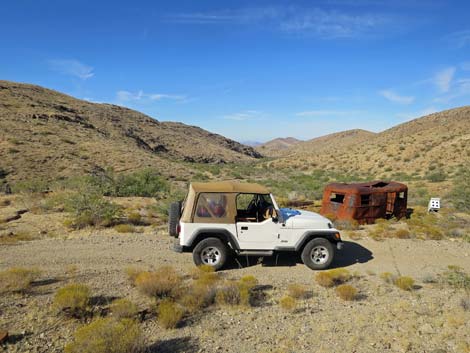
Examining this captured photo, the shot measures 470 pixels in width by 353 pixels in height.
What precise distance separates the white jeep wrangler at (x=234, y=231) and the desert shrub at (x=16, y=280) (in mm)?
2794

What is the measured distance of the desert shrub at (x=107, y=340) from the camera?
13.8 ft

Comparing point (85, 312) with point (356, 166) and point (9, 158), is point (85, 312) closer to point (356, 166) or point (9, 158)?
point (9, 158)

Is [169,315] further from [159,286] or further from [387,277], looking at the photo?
[387,277]

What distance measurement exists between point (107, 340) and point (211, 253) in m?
3.61

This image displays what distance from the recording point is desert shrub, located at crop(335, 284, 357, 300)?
21.3ft

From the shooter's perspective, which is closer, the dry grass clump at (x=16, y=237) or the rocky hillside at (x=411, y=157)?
the dry grass clump at (x=16, y=237)

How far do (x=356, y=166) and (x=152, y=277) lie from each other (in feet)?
139

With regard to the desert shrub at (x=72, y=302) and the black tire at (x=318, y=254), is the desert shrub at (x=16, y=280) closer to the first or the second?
the desert shrub at (x=72, y=302)

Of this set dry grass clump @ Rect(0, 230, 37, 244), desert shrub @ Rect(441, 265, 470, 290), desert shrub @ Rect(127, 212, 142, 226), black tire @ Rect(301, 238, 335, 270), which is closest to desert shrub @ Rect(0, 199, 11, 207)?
dry grass clump @ Rect(0, 230, 37, 244)

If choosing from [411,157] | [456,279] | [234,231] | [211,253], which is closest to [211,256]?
[211,253]

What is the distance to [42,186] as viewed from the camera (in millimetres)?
20312

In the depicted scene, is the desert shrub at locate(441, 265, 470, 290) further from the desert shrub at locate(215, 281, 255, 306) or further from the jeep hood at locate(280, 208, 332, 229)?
the desert shrub at locate(215, 281, 255, 306)

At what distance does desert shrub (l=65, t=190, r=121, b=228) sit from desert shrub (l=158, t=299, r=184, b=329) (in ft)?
23.2

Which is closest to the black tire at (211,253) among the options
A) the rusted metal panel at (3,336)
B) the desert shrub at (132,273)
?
the desert shrub at (132,273)
